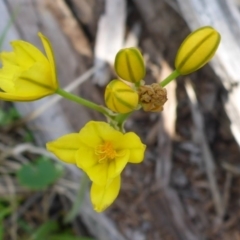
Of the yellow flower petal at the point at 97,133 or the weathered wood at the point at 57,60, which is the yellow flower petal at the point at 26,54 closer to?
the yellow flower petal at the point at 97,133

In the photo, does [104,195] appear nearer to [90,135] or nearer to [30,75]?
[90,135]

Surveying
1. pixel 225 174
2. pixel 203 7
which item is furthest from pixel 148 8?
pixel 225 174

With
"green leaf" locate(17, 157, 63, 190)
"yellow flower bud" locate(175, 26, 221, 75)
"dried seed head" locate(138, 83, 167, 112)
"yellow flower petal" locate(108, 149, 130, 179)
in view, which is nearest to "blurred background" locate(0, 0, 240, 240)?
"green leaf" locate(17, 157, 63, 190)

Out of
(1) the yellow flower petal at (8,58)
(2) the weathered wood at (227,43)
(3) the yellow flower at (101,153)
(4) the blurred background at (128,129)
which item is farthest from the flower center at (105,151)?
(4) the blurred background at (128,129)

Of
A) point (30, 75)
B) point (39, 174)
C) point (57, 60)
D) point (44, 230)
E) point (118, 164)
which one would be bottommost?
point (44, 230)

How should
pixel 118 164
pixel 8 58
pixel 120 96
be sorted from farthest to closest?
pixel 8 58
pixel 118 164
pixel 120 96

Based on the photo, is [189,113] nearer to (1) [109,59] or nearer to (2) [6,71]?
(1) [109,59]

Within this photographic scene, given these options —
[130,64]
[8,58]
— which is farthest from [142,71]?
[8,58]
